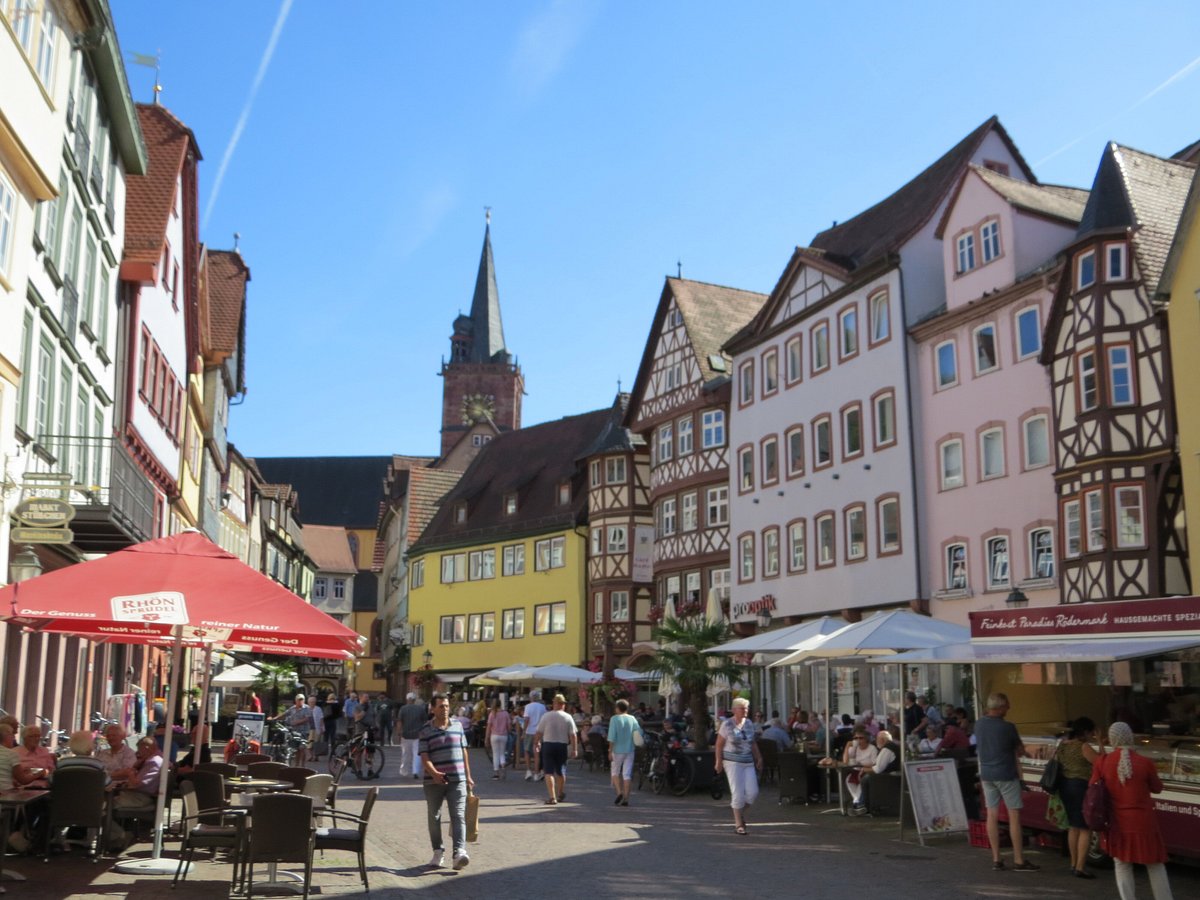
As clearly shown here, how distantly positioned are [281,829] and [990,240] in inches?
1039

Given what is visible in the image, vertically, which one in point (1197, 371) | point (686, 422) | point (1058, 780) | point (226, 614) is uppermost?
point (686, 422)

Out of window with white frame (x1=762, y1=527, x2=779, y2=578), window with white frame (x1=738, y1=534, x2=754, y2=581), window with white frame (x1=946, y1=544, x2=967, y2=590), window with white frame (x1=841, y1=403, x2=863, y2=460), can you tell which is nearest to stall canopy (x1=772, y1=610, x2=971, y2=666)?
window with white frame (x1=946, y1=544, x2=967, y2=590)

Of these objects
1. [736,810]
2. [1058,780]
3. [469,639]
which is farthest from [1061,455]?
[469,639]

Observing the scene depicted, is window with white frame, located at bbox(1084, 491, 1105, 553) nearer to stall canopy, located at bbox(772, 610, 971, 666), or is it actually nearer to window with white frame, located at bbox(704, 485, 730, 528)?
stall canopy, located at bbox(772, 610, 971, 666)

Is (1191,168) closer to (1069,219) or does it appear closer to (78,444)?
(1069,219)

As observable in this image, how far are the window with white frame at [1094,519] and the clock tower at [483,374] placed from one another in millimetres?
99750

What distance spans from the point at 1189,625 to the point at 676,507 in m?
35.0

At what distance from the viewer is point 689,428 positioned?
47.7 metres

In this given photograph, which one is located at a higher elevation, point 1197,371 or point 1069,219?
point 1069,219

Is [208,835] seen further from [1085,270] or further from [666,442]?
[666,442]

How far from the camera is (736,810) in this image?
1781 centimetres

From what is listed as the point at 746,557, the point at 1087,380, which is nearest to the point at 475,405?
the point at 746,557

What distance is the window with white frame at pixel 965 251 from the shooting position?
111ft

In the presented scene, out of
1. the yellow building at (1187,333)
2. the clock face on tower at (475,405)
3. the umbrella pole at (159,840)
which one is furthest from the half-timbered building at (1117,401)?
the clock face on tower at (475,405)
